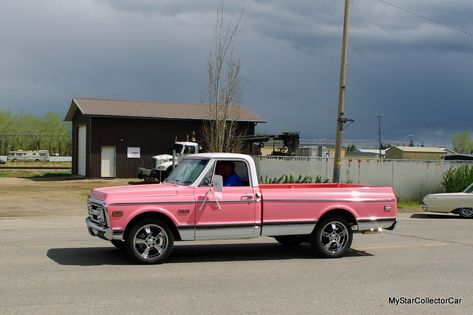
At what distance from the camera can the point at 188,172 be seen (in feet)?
33.0

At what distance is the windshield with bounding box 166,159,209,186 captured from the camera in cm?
987

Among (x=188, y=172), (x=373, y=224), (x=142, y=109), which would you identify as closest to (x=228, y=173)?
(x=188, y=172)

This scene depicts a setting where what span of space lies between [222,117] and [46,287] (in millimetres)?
21834

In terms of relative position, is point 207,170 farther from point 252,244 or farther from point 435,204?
A: point 435,204

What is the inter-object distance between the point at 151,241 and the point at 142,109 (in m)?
36.6

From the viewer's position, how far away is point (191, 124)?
4478cm

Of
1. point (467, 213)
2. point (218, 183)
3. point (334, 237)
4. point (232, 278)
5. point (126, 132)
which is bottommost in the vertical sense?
point (467, 213)

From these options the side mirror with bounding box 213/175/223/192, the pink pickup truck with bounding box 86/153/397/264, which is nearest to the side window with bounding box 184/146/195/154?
the pink pickup truck with bounding box 86/153/397/264

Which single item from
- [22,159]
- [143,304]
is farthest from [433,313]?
[22,159]

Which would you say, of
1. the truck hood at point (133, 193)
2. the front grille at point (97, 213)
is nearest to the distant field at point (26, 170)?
the front grille at point (97, 213)

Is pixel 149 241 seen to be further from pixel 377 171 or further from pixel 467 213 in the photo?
pixel 377 171

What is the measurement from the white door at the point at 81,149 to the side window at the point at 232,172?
36160mm

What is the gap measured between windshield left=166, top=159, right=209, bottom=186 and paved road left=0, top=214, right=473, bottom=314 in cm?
134

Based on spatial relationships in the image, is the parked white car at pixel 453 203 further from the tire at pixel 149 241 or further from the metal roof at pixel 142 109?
the metal roof at pixel 142 109
